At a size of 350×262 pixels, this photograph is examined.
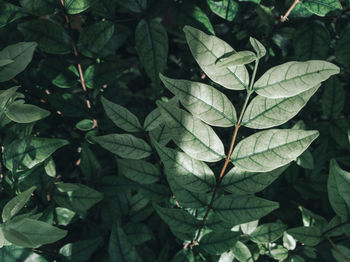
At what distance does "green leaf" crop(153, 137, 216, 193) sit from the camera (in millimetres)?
455

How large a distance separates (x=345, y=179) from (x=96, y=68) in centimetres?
56

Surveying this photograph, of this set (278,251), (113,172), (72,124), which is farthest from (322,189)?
(72,124)

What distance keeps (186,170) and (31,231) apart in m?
0.24

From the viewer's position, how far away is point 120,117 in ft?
1.90

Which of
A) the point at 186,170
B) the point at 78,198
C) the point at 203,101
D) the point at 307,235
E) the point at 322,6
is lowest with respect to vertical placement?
the point at 78,198

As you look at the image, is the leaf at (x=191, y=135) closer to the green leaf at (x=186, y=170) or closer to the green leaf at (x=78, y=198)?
the green leaf at (x=186, y=170)

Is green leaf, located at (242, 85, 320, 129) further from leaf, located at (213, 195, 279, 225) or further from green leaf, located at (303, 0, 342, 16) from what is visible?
green leaf, located at (303, 0, 342, 16)

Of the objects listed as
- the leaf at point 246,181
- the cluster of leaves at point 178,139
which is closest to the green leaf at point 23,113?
the cluster of leaves at point 178,139

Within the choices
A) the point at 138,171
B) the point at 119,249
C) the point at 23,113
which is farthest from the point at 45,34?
the point at 119,249

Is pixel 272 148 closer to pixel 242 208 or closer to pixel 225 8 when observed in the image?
pixel 242 208

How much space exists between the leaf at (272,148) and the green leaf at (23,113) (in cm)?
32

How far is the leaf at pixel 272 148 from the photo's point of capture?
0.41 metres

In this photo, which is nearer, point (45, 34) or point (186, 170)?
point (186, 170)

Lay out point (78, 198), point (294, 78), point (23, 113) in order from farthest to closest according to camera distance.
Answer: point (78, 198)
point (23, 113)
point (294, 78)
